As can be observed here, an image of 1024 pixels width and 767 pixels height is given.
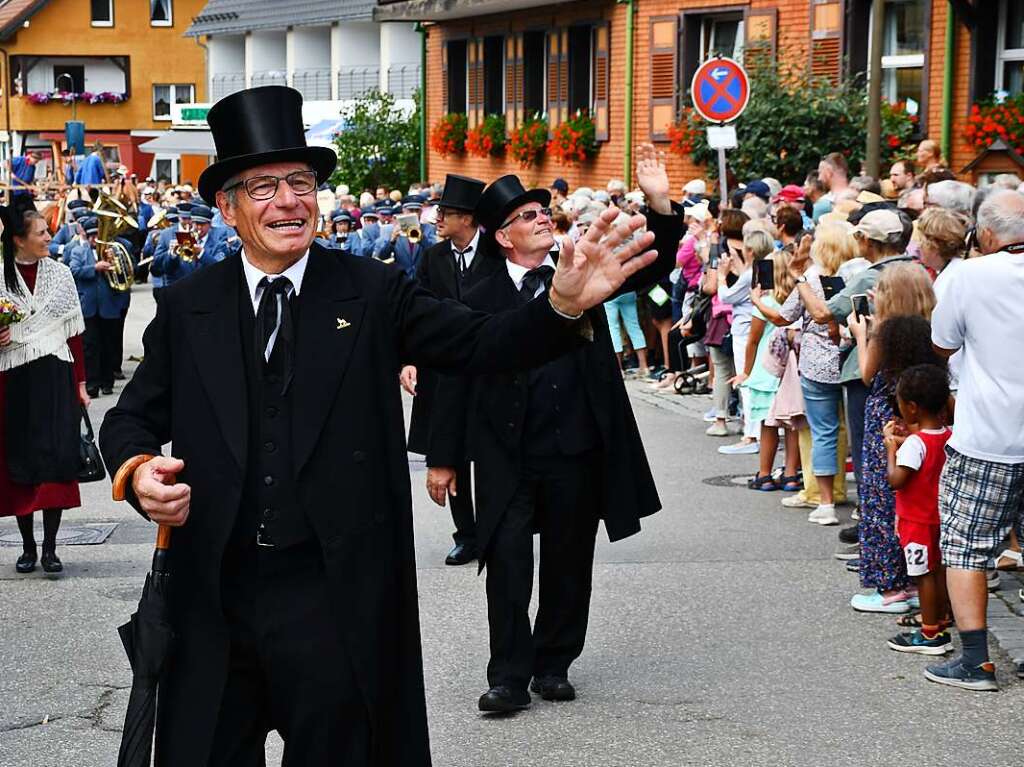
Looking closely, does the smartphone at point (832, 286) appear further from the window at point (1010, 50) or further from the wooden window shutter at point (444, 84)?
the wooden window shutter at point (444, 84)

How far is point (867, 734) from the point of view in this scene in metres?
6.40

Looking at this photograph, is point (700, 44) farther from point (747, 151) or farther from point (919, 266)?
point (919, 266)

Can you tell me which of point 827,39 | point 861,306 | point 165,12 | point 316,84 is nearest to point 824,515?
point 861,306

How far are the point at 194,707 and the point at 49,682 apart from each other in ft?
10.4

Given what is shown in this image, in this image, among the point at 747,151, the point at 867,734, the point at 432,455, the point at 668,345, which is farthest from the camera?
the point at 747,151

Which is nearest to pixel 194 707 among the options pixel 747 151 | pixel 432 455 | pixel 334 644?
pixel 334 644

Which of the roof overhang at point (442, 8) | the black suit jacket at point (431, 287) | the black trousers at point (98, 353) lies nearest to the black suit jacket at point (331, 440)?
the black suit jacket at point (431, 287)

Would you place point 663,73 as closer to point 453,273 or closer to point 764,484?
point 764,484

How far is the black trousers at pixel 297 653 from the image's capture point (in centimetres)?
414

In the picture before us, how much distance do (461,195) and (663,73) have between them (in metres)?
16.0

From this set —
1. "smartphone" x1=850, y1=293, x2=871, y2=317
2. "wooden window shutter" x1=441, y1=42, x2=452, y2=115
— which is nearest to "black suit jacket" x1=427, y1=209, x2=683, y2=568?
"smartphone" x1=850, y1=293, x2=871, y2=317

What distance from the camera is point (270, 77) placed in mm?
52125

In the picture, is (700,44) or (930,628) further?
(700,44)

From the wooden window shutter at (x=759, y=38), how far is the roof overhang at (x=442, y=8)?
5.94 metres
